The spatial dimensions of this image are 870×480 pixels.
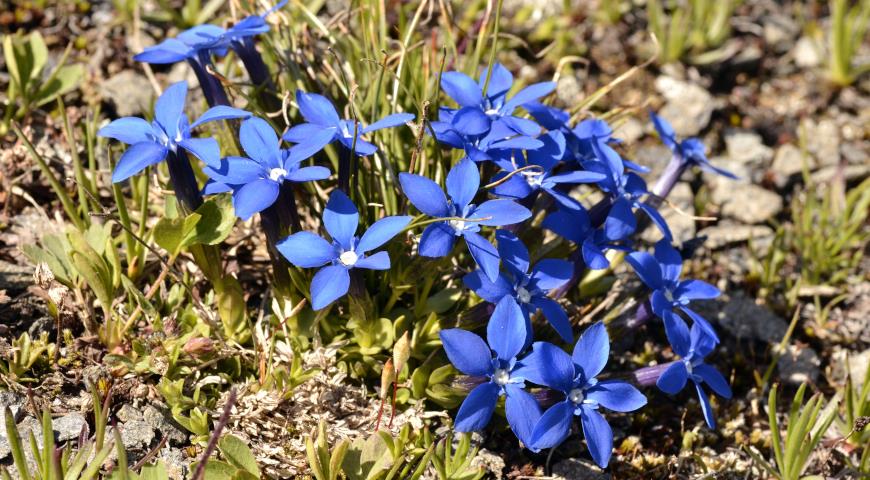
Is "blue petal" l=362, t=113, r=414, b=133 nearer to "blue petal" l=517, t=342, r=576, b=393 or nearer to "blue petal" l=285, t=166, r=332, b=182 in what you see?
"blue petal" l=285, t=166, r=332, b=182

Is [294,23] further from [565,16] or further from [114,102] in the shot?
[565,16]

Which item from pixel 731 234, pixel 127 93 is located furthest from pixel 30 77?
pixel 731 234

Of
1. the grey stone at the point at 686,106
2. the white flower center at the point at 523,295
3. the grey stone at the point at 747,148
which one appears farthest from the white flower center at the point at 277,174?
the grey stone at the point at 747,148

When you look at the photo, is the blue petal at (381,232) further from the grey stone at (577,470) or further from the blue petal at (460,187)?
the grey stone at (577,470)

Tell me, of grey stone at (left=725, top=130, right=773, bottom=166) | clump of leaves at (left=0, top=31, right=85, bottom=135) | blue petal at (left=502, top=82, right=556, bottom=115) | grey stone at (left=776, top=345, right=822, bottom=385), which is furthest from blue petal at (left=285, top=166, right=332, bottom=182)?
grey stone at (left=725, top=130, right=773, bottom=166)

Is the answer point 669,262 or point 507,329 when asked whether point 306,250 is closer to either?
point 507,329
